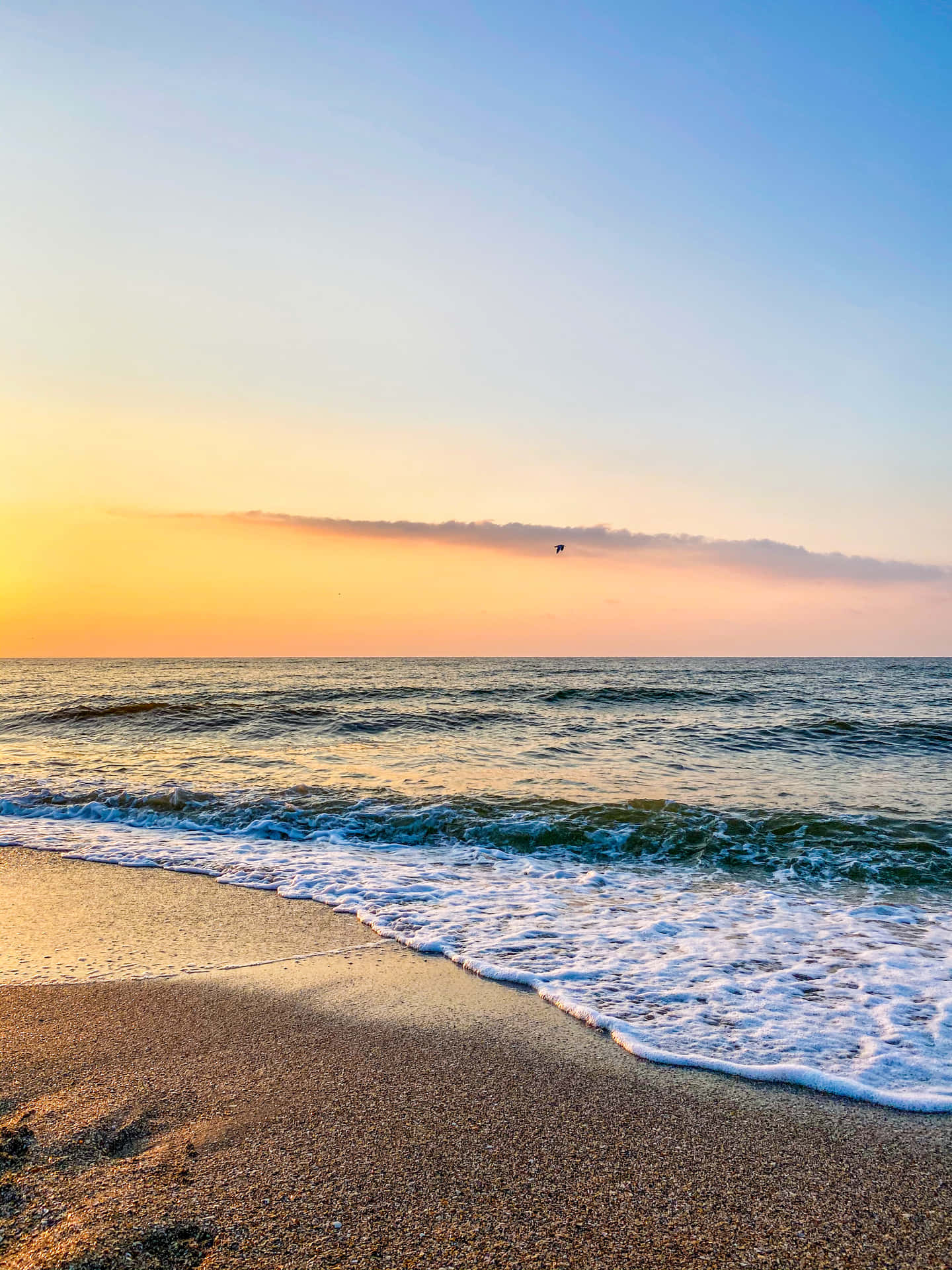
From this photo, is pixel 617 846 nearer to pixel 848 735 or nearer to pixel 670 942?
pixel 670 942

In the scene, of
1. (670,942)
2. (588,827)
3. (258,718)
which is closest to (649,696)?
(258,718)

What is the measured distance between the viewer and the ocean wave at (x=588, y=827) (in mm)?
7715

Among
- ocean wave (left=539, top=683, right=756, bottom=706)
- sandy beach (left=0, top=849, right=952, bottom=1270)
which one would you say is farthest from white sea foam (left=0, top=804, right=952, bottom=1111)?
ocean wave (left=539, top=683, right=756, bottom=706)

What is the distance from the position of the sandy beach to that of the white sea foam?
301 mm

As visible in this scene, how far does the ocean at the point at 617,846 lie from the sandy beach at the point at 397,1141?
529 millimetres

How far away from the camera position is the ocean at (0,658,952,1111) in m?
4.27

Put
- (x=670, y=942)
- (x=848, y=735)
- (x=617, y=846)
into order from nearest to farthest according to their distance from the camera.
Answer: (x=670, y=942) → (x=617, y=846) → (x=848, y=735)

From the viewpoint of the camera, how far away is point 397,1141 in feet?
9.47

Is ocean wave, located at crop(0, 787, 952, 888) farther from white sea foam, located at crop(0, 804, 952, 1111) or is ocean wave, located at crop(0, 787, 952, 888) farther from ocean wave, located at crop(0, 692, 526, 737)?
ocean wave, located at crop(0, 692, 526, 737)

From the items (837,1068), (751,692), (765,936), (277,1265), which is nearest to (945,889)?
(765,936)

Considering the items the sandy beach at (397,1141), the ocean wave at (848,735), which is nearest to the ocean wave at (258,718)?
the ocean wave at (848,735)

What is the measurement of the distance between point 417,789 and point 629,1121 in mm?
7844

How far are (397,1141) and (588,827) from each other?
6.19 m

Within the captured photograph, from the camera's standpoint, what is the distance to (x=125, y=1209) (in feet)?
7.91
